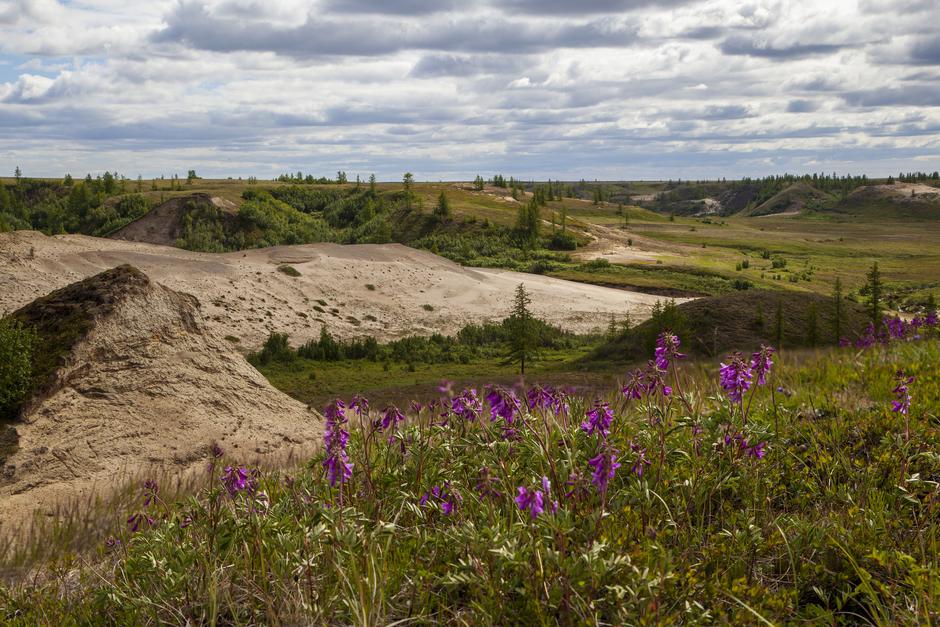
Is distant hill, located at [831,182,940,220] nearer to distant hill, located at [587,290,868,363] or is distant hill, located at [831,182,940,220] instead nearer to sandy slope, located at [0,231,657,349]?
sandy slope, located at [0,231,657,349]

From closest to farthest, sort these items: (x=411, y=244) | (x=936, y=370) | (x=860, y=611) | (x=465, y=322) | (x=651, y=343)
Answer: (x=860, y=611), (x=936, y=370), (x=651, y=343), (x=465, y=322), (x=411, y=244)

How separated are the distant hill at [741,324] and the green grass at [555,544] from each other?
17430mm

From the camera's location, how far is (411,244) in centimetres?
7831

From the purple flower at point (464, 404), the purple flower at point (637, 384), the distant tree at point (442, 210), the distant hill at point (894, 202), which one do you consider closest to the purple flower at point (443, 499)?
the purple flower at point (464, 404)

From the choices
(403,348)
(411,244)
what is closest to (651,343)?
(403,348)

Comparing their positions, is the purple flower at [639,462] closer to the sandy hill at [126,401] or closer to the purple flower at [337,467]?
the purple flower at [337,467]

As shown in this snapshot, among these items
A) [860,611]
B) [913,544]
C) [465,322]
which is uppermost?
[913,544]

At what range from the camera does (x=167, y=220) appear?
7162 centimetres

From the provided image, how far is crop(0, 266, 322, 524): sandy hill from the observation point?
10.5 m

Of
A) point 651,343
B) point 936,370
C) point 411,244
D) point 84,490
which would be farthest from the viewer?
point 411,244

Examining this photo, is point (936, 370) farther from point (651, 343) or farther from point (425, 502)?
point (651, 343)

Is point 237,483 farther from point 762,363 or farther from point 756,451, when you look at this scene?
point 762,363

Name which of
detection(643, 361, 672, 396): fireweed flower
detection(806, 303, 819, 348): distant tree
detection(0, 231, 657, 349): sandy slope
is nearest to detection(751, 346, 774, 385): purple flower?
detection(643, 361, 672, 396): fireweed flower

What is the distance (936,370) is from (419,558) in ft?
20.7
